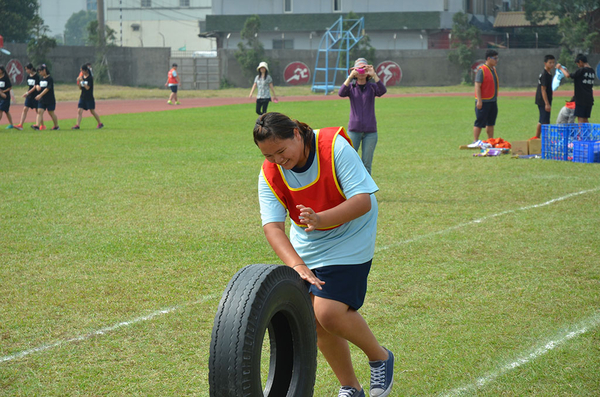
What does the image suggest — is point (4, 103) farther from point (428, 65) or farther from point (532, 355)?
point (428, 65)

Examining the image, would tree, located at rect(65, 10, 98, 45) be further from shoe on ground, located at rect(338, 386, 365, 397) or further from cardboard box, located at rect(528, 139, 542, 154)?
shoe on ground, located at rect(338, 386, 365, 397)

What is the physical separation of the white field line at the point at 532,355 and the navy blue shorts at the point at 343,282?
0.86 meters

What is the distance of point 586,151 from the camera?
12805 millimetres

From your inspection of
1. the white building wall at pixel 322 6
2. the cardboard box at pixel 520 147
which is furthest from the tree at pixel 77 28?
the cardboard box at pixel 520 147

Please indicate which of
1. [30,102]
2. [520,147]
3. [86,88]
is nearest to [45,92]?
[86,88]

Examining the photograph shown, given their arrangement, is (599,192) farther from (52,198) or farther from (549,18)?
(549,18)

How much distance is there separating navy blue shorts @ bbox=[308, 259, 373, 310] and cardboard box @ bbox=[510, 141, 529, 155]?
36.7 ft

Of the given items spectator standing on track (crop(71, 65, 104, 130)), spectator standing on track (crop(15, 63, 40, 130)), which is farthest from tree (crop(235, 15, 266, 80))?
spectator standing on track (crop(71, 65, 104, 130))

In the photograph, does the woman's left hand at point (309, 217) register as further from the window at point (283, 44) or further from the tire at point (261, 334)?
the window at point (283, 44)

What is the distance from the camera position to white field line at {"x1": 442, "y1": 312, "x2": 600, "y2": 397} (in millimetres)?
3871

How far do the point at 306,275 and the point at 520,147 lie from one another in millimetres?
11514

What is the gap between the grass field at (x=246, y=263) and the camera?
164 inches

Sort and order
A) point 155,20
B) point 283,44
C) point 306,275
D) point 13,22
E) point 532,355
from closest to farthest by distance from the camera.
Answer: point 306,275 → point 532,355 → point 13,22 → point 283,44 → point 155,20

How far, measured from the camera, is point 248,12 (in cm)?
6200
